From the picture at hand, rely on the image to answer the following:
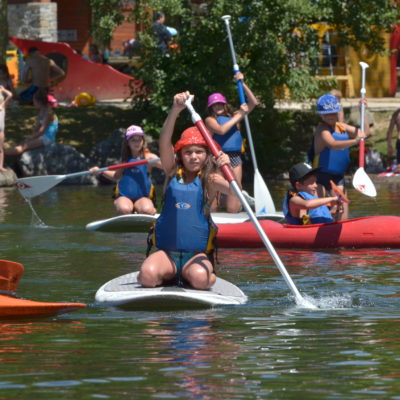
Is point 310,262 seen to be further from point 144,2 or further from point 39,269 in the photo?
point 144,2

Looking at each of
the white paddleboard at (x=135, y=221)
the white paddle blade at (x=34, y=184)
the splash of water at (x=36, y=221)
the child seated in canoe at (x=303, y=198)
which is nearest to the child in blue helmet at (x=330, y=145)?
the child seated in canoe at (x=303, y=198)

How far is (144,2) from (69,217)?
19.9 ft

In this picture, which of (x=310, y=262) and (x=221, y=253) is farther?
(x=221, y=253)

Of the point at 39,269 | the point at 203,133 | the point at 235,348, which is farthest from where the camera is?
the point at 39,269

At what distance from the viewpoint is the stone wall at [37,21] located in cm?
2934

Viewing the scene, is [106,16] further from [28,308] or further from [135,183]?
[28,308]

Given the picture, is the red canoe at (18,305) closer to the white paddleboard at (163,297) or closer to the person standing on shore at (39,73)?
the white paddleboard at (163,297)

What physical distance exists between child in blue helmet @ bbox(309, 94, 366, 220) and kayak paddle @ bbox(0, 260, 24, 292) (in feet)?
15.9

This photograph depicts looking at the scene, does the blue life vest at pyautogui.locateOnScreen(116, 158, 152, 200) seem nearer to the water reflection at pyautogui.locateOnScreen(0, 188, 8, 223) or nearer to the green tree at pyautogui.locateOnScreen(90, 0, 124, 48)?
the water reflection at pyautogui.locateOnScreen(0, 188, 8, 223)

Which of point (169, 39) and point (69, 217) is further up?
point (169, 39)

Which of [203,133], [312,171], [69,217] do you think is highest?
[203,133]

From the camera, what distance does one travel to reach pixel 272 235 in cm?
1252

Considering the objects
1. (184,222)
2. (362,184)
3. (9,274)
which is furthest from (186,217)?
(362,184)

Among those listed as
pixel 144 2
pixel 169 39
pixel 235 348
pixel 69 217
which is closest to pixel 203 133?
pixel 235 348
